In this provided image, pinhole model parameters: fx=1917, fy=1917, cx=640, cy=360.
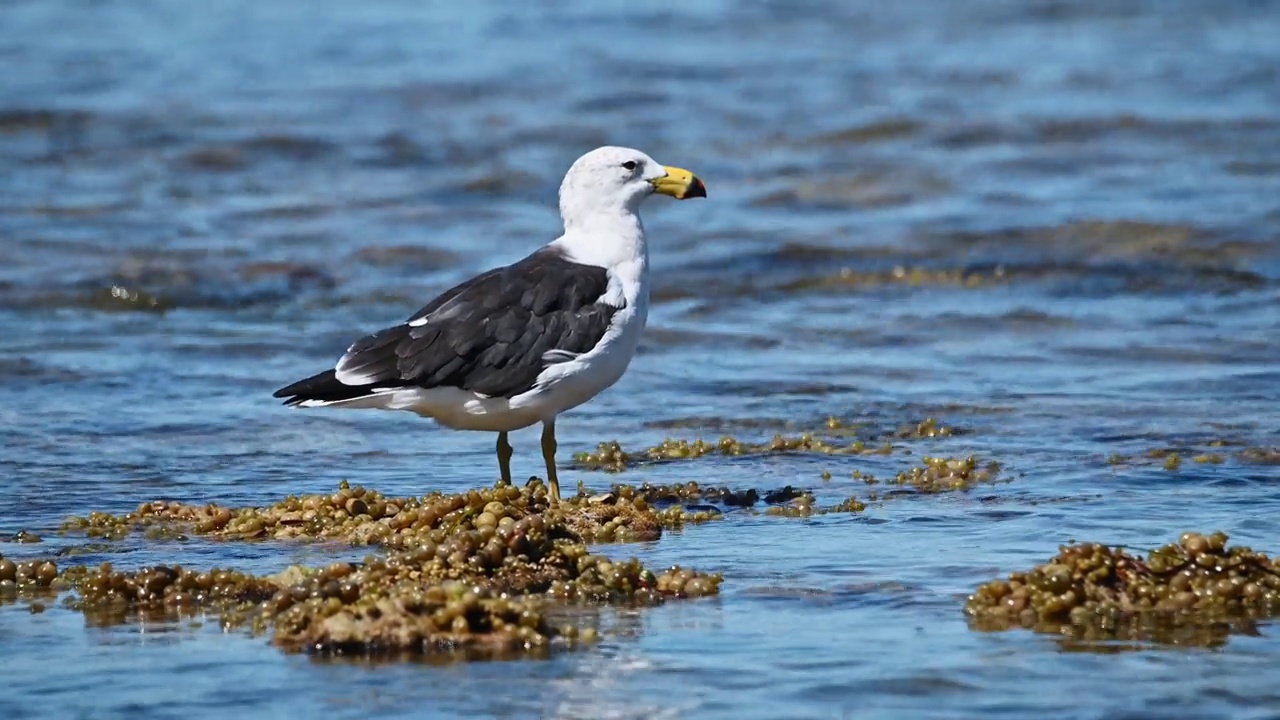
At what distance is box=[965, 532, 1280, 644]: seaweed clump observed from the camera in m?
5.57

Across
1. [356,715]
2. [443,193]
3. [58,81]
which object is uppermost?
[58,81]

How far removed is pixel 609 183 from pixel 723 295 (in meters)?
5.44

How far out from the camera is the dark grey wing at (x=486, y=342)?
24.3 feet

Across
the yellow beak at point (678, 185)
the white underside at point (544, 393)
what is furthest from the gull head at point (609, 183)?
the white underside at point (544, 393)

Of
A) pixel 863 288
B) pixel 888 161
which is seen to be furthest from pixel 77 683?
pixel 888 161

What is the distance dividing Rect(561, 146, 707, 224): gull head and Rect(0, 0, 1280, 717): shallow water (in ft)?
3.95

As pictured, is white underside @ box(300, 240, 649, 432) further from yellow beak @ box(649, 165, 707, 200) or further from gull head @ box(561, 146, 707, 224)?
yellow beak @ box(649, 165, 707, 200)

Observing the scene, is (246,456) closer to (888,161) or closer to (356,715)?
(356,715)

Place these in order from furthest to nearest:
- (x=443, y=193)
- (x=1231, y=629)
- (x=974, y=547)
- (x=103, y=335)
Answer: (x=443, y=193), (x=103, y=335), (x=974, y=547), (x=1231, y=629)

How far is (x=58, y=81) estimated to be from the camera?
23391 millimetres

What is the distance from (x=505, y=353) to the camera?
7477 millimetres

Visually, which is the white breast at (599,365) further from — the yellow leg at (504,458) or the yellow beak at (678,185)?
the yellow beak at (678,185)

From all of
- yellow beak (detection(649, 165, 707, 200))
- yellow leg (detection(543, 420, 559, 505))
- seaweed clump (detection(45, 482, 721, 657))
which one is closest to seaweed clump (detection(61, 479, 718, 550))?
seaweed clump (detection(45, 482, 721, 657))

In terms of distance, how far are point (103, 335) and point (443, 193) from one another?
5643mm
